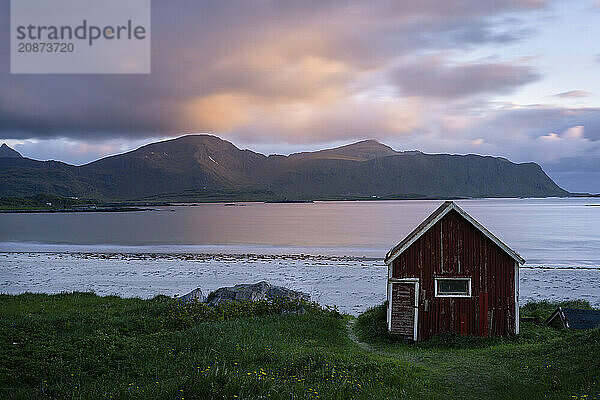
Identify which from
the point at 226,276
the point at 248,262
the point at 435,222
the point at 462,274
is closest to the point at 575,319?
the point at 462,274

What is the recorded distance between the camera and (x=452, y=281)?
21.5 meters

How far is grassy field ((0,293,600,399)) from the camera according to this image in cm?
1090

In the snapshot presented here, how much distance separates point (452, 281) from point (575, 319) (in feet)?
19.6

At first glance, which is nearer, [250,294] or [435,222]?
[435,222]

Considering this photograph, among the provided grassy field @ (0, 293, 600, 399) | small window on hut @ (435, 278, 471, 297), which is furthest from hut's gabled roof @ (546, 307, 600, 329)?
small window on hut @ (435, 278, 471, 297)

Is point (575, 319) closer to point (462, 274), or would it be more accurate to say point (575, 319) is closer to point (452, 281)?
point (462, 274)

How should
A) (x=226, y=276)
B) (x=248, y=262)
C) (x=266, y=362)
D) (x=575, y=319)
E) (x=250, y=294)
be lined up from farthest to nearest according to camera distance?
(x=248, y=262) → (x=226, y=276) → (x=250, y=294) → (x=575, y=319) → (x=266, y=362)

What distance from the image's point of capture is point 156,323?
20.5 m

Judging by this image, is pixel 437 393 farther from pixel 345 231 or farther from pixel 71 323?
pixel 345 231

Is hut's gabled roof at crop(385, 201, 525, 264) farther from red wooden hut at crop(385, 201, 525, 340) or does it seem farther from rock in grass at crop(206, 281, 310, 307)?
Answer: rock in grass at crop(206, 281, 310, 307)

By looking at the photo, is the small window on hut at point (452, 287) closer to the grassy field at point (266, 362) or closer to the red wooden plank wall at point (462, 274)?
the red wooden plank wall at point (462, 274)

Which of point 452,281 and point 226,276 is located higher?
point 452,281

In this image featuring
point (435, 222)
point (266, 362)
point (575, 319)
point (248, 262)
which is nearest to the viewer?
point (266, 362)

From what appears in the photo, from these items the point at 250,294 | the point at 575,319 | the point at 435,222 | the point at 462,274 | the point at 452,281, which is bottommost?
the point at 575,319
